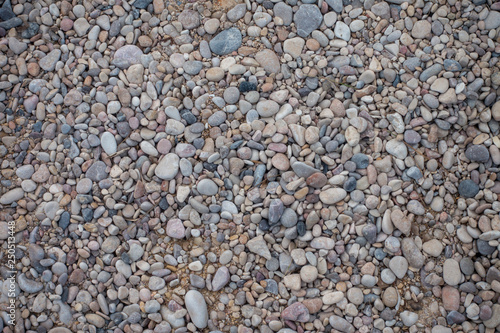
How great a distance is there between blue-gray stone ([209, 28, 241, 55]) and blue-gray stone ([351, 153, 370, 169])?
79 cm

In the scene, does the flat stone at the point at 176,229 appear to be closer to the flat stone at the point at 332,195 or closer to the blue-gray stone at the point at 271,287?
the blue-gray stone at the point at 271,287

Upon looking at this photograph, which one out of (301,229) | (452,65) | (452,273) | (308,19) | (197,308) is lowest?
(197,308)

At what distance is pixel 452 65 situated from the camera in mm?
2064

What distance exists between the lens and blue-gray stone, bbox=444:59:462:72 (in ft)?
6.77

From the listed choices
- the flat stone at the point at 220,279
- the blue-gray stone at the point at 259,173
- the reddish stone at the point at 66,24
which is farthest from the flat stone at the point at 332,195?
the reddish stone at the point at 66,24

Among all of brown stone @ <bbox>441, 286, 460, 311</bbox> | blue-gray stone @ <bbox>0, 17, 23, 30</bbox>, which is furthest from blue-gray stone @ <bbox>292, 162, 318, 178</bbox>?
blue-gray stone @ <bbox>0, 17, 23, 30</bbox>

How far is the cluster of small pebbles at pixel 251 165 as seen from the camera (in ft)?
6.30

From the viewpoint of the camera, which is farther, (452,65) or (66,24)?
(66,24)

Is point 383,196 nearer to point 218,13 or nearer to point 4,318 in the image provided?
point 218,13

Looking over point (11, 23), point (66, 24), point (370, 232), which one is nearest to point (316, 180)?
point (370, 232)

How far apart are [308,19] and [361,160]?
2.47 ft

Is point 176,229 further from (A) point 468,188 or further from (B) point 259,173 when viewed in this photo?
(A) point 468,188

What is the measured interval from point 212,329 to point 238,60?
1252 millimetres

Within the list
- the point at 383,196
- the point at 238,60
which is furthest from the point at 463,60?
the point at 238,60
